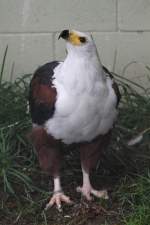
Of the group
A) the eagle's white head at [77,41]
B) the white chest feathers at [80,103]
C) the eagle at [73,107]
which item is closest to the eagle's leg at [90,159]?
the eagle at [73,107]

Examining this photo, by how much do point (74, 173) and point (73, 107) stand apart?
0.83m

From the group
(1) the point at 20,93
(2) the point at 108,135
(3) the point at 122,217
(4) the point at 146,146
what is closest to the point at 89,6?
(1) the point at 20,93

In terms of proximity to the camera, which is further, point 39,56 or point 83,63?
point 39,56

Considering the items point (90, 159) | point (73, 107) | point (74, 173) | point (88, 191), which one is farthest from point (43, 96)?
point (74, 173)

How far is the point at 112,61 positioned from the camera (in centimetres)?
577

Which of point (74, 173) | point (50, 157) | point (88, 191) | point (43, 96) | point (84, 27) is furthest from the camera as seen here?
point (84, 27)

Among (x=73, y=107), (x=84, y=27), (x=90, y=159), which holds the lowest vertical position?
(x=90, y=159)

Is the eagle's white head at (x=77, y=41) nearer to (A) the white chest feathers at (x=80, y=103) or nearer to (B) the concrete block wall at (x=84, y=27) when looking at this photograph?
(A) the white chest feathers at (x=80, y=103)

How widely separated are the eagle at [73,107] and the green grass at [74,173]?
4.9 inches

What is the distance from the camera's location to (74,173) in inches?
184

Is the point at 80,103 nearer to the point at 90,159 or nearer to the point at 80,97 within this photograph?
the point at 80,97

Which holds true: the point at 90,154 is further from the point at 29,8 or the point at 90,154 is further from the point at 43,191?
the point at 29,8

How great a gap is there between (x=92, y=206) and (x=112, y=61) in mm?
1830

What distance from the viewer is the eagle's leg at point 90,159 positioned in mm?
4258
